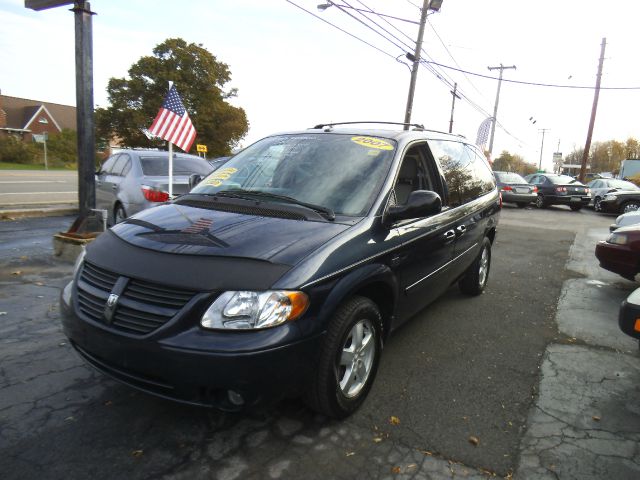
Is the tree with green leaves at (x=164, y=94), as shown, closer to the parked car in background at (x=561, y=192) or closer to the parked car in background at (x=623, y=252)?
the parked car in background at (x=561, y=192)

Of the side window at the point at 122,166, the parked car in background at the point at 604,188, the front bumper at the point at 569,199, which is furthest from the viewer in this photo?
the front bumper at the point at 569,199

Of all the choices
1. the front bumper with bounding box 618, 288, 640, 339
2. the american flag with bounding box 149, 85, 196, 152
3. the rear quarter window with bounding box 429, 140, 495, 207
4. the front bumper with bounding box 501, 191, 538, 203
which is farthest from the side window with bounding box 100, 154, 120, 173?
the front bumper with bounding box 501, 191, 538, 203

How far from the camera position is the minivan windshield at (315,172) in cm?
321

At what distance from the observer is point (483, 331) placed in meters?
4.53

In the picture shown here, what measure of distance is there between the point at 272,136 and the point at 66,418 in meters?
2.68

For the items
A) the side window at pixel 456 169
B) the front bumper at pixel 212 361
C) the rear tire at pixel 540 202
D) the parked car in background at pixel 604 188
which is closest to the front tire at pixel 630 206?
the parked car in background at pixel 604 188

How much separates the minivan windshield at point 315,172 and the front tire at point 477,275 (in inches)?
97.5

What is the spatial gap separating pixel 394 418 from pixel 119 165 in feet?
24.5

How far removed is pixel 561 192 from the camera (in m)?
19.0

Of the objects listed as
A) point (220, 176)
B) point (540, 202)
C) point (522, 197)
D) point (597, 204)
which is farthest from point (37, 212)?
point (597, 204)

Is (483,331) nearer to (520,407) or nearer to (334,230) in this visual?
(520,407)

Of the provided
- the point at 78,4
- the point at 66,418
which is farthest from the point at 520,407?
the point at 78,4

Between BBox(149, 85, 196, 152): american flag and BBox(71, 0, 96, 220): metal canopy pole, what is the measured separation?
1.40m

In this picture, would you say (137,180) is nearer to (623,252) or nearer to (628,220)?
(623,252)
